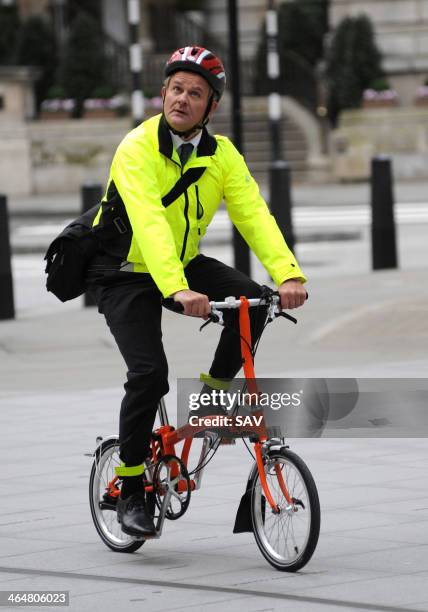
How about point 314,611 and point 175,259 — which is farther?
point 175,259

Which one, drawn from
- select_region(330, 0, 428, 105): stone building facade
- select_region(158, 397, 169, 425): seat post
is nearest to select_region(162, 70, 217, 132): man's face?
select_region(158, 397, 169, 425): seat post

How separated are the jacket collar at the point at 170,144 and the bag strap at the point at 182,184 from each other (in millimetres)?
65

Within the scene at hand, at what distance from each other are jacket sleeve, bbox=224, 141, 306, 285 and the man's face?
0.22m

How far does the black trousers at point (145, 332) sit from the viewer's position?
602cm

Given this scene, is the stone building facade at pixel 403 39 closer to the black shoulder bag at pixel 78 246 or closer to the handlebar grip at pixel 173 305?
the black shoulder bag at pixel 78 246

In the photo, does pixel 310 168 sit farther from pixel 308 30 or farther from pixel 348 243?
pixel 348 243

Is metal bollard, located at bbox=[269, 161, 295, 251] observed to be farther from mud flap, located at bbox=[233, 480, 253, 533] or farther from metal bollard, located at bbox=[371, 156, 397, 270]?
mud flap, located at bbox=[233, 480, 253, 533]

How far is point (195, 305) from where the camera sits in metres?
5.66

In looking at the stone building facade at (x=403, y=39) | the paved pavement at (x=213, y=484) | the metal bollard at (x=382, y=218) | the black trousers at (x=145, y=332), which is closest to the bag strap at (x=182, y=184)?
the black trousers at (x=145, y=332)

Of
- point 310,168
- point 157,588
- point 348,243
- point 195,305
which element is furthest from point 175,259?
point 310,168

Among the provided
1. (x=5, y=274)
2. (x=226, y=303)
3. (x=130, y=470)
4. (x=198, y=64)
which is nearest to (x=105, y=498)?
(x=130, y=470)

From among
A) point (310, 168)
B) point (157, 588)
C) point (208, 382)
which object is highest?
point (208, 382)

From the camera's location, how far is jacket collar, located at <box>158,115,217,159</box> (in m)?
6.04

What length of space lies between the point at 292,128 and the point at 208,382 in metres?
26.4
